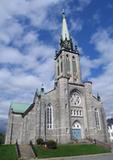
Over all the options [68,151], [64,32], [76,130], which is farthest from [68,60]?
[68,151]

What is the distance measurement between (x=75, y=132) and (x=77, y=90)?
10.8m

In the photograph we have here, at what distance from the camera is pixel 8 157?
2644 cm

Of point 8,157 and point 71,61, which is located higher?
point 71,61

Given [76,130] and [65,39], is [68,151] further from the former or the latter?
[65,39]

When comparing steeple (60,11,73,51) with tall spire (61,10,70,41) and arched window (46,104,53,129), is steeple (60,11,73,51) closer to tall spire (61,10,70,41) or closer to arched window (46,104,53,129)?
tall spire (61,10,70,41)

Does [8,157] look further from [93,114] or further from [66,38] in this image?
[66,38]

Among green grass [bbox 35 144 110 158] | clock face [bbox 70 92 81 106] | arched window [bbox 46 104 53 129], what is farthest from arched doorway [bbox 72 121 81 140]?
green grass [bbox 35 144 110 158]

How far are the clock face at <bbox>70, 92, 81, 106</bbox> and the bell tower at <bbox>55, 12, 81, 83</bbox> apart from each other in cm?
485

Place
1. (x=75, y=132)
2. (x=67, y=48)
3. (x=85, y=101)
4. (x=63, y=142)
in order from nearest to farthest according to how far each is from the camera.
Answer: (x=63, y=142) < (x=75, y=132) < (x=85, y=101) < (x=67, y=48)

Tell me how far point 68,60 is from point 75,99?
1278cm

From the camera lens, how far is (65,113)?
138 ft

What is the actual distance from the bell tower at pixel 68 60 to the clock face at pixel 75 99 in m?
4.85

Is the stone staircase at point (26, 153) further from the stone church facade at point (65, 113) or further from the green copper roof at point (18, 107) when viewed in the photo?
the green copper roof at point (18, 107)

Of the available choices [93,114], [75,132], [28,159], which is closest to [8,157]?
[28,159]
